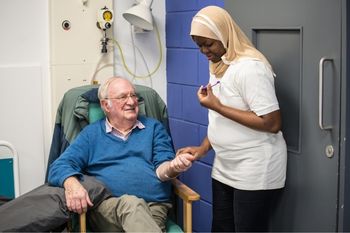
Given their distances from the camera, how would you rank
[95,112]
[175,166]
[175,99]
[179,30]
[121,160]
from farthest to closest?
[175,99], [179,30], [95,112], [121,160], [175,166]

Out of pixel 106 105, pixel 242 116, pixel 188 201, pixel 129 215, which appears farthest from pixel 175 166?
pixel 106 105

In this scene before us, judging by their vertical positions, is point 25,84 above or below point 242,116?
above

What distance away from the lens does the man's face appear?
2.41m

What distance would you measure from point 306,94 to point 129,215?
0.91 meters

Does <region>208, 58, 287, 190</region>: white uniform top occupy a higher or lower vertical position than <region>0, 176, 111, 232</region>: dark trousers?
higher

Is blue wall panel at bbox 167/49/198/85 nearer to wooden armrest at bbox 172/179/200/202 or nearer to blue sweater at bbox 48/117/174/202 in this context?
blue sweater at bbox 48/117/174/202

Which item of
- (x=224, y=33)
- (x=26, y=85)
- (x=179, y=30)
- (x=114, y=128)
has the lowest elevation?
(x=114, y=128)

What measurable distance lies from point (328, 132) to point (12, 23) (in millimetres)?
1814

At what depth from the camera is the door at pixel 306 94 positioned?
191 centimetres

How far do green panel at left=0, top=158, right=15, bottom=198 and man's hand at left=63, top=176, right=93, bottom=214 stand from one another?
2.45 feet

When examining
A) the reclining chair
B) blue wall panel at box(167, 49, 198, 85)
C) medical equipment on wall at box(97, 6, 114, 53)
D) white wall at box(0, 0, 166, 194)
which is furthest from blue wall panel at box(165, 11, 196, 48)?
white wall at box(0, 0, 166, 194)

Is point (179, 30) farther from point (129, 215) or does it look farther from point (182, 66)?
point (129, 215)

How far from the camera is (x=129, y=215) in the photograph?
206 cm

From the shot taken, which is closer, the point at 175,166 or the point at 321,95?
the point at 321,95
